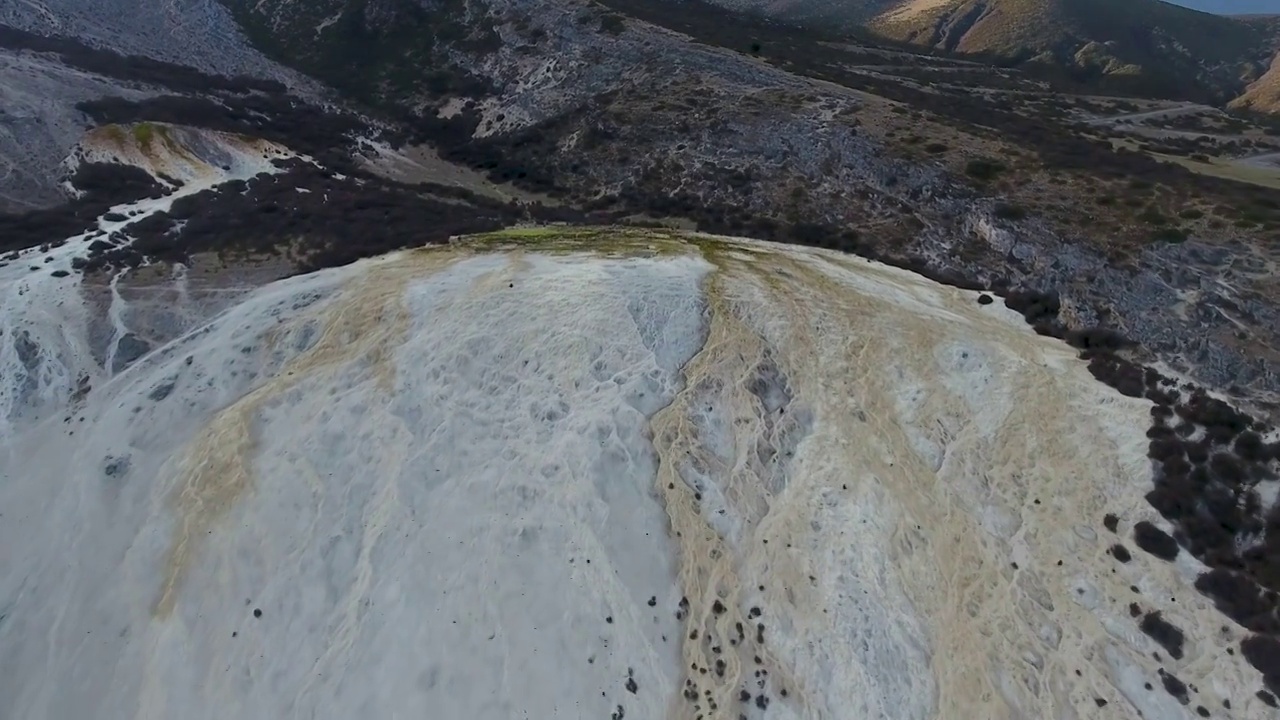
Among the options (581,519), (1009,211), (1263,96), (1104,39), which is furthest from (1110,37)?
(581,519)

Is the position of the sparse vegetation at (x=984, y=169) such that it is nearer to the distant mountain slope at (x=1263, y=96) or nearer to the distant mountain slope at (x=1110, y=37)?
the distant mountain slope at (x=1263, y=96)

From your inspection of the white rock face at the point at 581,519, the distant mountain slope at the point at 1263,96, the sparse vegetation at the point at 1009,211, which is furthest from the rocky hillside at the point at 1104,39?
the white rock face at the point at 581,519

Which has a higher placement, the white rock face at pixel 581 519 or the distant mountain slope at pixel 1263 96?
the distant mountain slope at pixel 1263 96

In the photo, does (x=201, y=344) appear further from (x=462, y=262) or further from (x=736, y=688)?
(x=736, y=688)

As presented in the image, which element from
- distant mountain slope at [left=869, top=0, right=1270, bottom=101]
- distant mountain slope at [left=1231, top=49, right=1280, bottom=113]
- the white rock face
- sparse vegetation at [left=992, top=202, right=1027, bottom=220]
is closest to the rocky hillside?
distant mountain slope at [left=869, top=0, right=1270, bottom=101]

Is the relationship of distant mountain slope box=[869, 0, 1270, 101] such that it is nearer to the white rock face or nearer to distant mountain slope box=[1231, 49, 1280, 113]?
distant mountain slope box=[1231, 49, 1280, 113]

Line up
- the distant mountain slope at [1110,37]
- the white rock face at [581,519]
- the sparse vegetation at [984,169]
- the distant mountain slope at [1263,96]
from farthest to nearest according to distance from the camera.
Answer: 1. the distant mountain slope at [1110,37]
2. the distant mountain slope at [1263,96]
3. the sparse vegetation at [984,169]
4. the white rock face at [581,519]

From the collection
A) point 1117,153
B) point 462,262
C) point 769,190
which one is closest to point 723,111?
point 769,190
